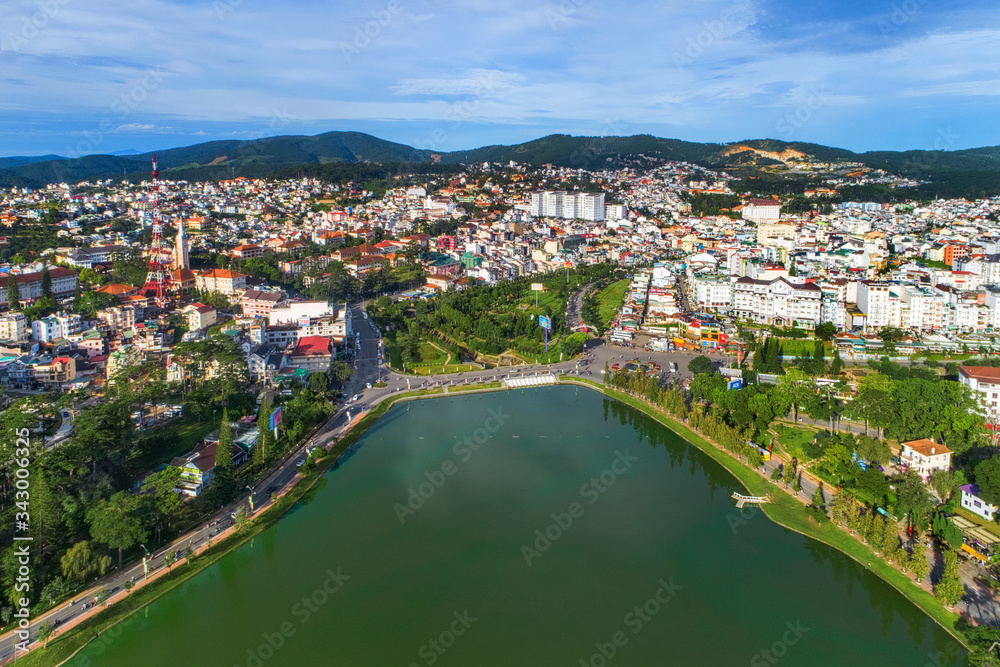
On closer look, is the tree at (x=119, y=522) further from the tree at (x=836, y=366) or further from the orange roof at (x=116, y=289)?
the orange roof at (x=116, y=289)

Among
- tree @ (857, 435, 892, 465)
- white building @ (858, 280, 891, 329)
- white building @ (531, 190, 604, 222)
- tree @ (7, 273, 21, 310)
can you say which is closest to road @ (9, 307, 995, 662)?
tree @ (857, 435, 892, 465)

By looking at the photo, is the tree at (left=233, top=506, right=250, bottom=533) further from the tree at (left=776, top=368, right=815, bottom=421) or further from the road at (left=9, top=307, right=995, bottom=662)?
the tree at (left=776, top=368, right=815, bottom=421)

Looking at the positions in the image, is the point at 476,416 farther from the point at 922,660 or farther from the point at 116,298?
the point at 116,298

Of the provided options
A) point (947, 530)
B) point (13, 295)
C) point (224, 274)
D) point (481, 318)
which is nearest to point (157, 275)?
point (224, 274)

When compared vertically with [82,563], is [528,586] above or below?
below

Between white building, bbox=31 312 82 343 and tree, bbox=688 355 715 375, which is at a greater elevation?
white building, bbox=31 312 82 343

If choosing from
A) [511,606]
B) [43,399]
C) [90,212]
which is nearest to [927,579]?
[511,606]

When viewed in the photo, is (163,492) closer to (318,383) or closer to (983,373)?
(318,383)

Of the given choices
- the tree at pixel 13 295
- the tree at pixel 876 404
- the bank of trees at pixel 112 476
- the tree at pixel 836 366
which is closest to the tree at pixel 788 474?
the tree at pixel 876 404
